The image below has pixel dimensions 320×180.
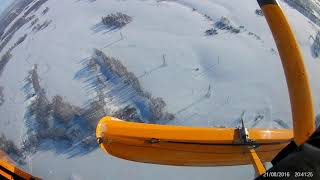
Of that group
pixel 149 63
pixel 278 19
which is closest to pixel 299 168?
pixel 278 19

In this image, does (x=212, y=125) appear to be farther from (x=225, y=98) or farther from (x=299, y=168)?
(x=299, y=168)

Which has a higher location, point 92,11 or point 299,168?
point 92,11

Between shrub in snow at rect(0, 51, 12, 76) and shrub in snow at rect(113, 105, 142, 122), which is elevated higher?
shrub in snow at rect(0, 51, 12, 76)

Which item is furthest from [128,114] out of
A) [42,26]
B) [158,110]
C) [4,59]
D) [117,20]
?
[4,59]

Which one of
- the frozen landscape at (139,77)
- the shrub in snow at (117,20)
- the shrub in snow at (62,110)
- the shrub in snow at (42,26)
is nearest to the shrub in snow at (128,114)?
the frozen landscape at (139,77)

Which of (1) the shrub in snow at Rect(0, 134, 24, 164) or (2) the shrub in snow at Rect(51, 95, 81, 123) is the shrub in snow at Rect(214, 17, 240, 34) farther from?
(1) the shrub in snow at Rect(0, 134, 24, 164)
